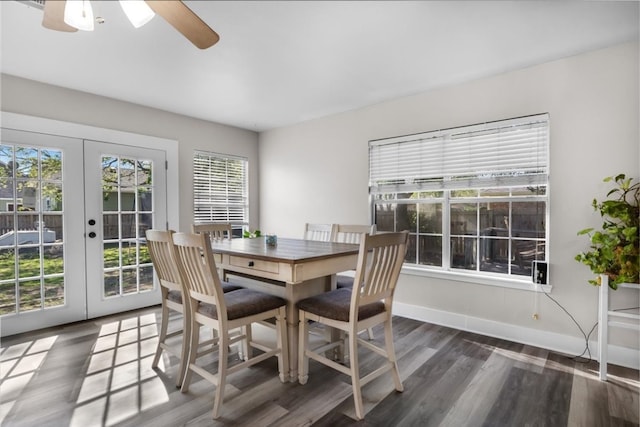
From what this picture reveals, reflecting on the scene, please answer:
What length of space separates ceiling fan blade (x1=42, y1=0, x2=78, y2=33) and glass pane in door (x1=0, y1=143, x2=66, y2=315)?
7.16 feet

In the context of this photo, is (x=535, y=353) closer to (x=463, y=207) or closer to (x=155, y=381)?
(x=463, y=207)

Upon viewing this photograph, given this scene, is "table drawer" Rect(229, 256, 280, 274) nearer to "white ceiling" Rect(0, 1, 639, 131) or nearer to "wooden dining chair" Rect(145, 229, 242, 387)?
"wooden dining chair" Rect(145, 229, 242, 387)

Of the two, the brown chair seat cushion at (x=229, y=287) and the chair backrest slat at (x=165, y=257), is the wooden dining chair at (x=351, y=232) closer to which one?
the brown chair seat cushion at (x=229, y=287)

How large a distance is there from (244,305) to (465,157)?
253 centimetres

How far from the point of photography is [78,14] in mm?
1570

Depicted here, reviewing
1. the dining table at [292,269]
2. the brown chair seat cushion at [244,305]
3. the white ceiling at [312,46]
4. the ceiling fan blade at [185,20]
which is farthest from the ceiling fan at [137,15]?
the brown chair seat cushion at [244,305]

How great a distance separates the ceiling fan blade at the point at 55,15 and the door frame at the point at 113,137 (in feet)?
6.79

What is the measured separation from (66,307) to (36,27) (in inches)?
103

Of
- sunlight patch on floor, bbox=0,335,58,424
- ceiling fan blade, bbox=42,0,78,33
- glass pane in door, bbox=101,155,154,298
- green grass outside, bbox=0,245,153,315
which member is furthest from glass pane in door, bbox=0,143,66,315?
ceiling fan blade, bbox=42,0,78,33

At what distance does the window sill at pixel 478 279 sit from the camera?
9.52ft

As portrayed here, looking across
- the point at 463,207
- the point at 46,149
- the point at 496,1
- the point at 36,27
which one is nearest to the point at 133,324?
the point at 46,149

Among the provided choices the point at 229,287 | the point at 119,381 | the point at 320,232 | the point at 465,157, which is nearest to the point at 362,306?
the point at 229,287

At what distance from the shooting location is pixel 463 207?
3.39 meters

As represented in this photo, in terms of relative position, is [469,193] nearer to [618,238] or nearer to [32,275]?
[618,238]
